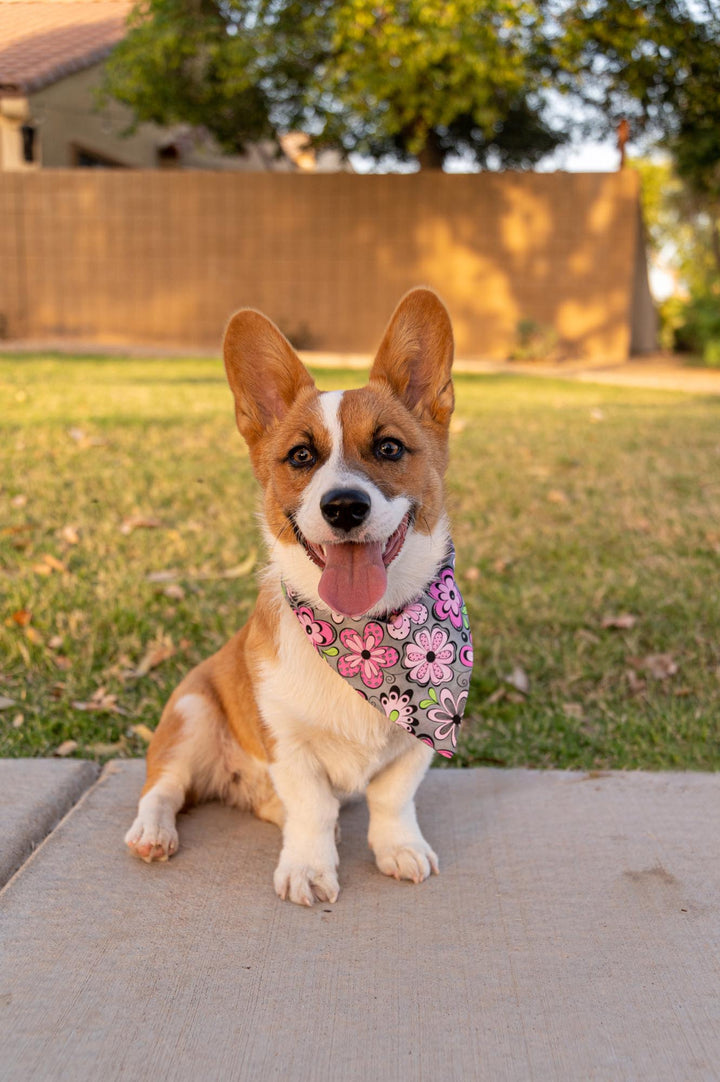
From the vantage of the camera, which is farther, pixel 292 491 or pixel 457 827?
pixel 457 827

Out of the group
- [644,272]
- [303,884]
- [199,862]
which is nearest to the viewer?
[303,884]

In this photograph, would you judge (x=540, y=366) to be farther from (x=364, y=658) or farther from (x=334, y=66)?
(x=364, y=658)

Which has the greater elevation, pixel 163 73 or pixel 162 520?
pixel 163 73

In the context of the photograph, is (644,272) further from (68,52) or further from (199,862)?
(199,862)

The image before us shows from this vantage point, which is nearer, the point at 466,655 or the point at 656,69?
the point at 466,655

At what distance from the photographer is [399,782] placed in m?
2.53

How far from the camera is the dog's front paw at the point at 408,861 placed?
2.46 m

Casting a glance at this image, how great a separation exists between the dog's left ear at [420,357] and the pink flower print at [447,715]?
2.51 ft

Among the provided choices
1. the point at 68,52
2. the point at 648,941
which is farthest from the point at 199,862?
the point at 68,52

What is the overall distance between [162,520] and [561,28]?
11975 mm

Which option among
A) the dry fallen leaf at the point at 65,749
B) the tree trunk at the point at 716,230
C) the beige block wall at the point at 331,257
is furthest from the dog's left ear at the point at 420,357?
the tree trunk at the point at 716,230

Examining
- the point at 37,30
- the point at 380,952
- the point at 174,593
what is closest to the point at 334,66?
the point at 37,30

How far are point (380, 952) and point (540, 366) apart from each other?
46.3 feet

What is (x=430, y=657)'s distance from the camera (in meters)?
2.55
